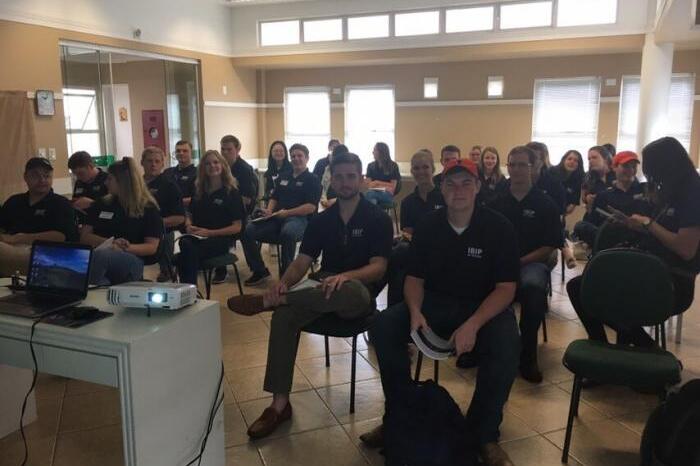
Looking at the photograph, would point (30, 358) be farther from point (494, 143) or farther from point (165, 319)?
point (494, 143)

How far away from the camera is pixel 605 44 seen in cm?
686

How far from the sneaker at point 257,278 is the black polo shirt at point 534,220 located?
2524 millimetres

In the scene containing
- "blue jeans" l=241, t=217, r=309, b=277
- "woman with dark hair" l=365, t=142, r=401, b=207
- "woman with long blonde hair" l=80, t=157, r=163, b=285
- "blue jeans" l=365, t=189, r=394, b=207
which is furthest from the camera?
"woman with dark hair" l=365, t=142, r=401, b=207

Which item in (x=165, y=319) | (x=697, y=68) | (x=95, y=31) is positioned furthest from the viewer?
(x=697, y=68)

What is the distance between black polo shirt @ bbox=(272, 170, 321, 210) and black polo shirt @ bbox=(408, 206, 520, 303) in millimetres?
2669

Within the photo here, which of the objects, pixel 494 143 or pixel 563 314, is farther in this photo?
pixel 494 143

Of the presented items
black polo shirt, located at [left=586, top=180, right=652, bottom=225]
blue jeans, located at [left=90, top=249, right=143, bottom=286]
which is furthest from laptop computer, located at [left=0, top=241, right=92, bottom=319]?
black polo shirt, located at [left=586, top=180, right=652, bottom=225]

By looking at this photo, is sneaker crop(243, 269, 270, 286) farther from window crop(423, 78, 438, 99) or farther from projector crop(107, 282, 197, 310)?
window crop(423, 78, 438, 99)

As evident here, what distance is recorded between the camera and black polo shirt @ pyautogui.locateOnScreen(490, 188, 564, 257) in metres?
3.25

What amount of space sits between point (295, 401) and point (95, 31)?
5.63 m

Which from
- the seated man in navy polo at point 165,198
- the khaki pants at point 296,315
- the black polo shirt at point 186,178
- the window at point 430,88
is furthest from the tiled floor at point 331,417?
the window at point 430,88

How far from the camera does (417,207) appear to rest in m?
3.88

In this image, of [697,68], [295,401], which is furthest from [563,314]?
[697,68]

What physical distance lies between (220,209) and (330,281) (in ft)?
6.61
